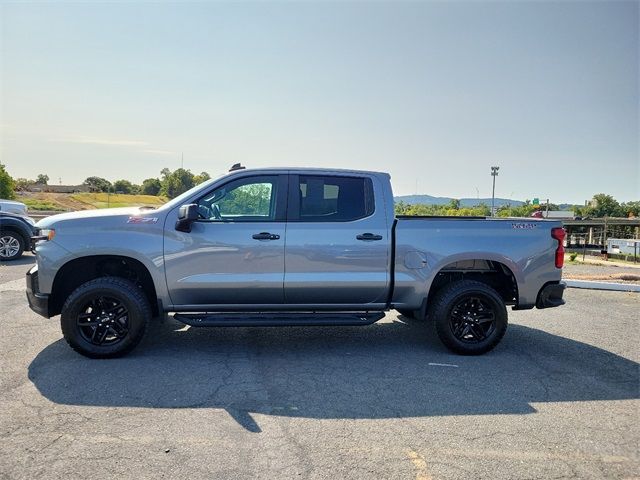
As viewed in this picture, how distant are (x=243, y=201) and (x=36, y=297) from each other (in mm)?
2356

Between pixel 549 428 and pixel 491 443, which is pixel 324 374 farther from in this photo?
pixel 549 428

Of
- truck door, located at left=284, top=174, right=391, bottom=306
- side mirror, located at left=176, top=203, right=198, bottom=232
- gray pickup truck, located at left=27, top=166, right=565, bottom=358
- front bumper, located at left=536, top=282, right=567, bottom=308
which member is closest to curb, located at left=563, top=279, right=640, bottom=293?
front bumper, located at left=536, top=282, right=567, bottom=308

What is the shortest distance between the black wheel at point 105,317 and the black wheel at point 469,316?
125 inches

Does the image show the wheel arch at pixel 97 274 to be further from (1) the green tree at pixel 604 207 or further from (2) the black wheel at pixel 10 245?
(1) the green tree at pixel 604 207

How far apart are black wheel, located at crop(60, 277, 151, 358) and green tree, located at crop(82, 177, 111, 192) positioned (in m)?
107

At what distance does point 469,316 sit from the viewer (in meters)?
5.12

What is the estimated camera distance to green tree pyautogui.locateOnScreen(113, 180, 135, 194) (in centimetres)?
10336

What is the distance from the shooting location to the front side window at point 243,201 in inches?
194

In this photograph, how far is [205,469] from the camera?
2.80 meters

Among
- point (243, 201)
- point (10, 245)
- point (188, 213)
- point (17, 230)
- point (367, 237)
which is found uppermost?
point (243, 201)

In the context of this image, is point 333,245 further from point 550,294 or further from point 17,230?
point 17,230

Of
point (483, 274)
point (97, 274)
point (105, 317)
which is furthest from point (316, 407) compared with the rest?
point (97, 274)

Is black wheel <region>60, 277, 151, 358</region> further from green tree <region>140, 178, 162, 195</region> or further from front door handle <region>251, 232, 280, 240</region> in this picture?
green tree <region>140, 178, 162, 195</region>

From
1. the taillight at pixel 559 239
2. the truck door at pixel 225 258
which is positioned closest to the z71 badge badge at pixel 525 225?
the taillight at pixel 559 239
